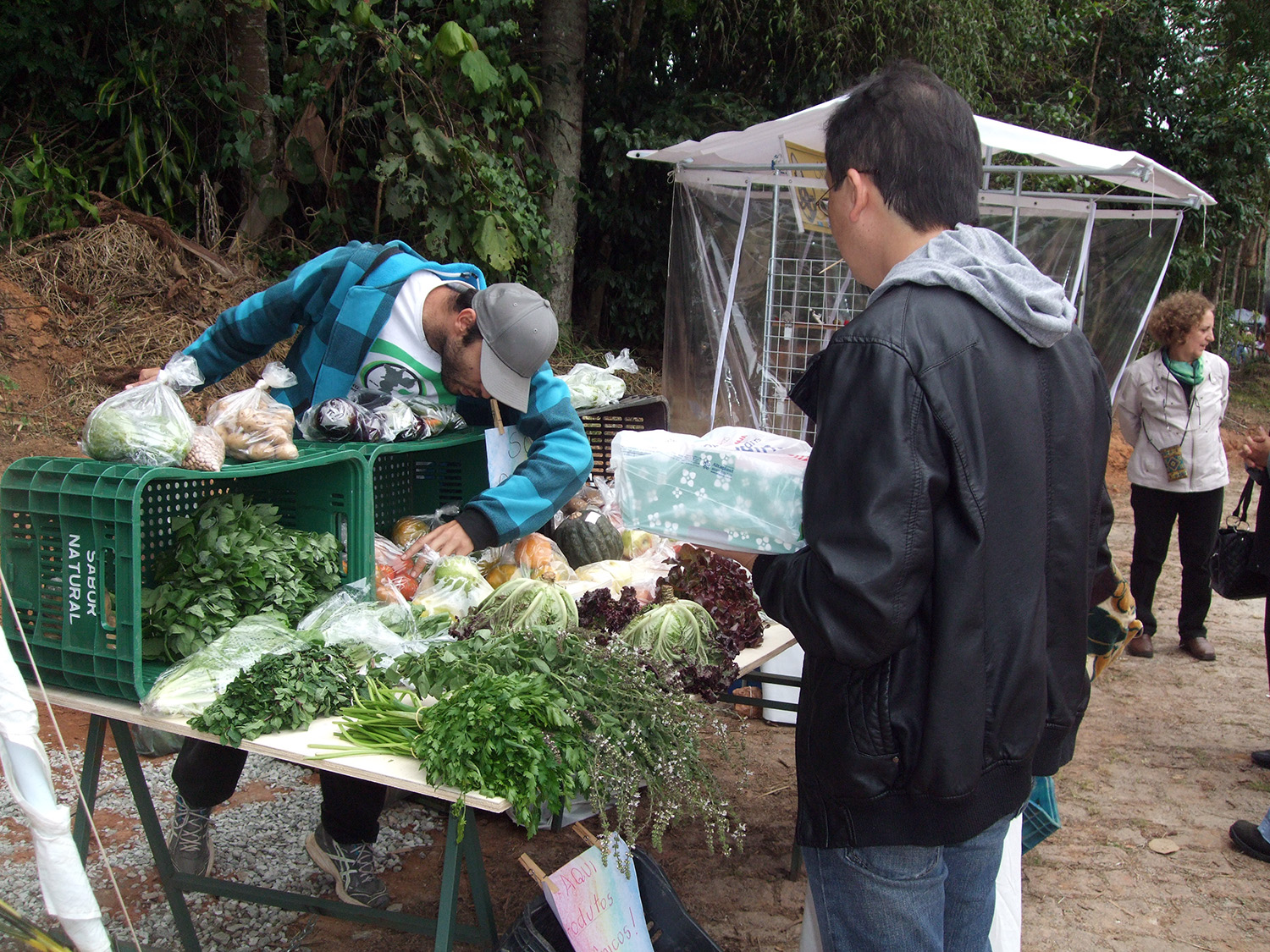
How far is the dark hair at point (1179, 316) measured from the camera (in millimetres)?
5410

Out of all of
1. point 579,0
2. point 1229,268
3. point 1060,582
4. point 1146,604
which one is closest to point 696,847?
point 1060,582

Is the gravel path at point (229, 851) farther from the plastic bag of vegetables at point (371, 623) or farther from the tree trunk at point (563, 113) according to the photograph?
the tree trunk at point (563, 113)

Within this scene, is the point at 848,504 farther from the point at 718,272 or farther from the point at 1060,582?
the point at 718,272

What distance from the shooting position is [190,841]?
281 centimetres

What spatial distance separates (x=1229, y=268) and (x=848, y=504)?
56.0ft

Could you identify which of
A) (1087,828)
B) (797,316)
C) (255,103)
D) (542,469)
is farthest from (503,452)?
(255,103)

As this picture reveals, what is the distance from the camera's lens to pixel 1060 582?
1.53 metres

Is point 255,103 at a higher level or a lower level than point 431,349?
higher

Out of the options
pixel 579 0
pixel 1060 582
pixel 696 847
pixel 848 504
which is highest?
pixel 579 0

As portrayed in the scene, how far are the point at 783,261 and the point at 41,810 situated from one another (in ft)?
20.4

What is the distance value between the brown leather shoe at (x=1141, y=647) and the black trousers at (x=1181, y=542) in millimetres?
54

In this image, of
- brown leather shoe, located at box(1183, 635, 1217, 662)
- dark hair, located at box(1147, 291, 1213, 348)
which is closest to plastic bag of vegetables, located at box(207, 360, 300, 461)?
dark hair, located at box(1147, 291, 1213, 348)

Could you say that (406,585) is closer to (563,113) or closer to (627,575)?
(627,575)

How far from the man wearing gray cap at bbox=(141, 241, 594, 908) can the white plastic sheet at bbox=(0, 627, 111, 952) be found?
1.49 meters
